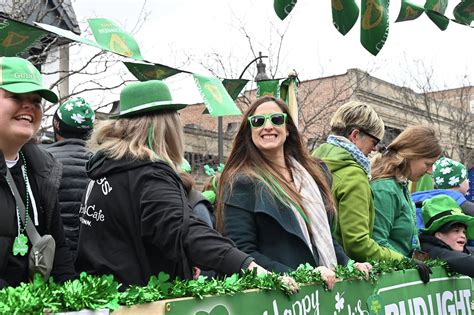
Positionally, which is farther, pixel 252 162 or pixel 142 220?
pixel 252 162

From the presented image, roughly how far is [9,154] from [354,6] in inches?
118

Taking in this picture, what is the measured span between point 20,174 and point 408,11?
3.61 m

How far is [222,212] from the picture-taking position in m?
3.64

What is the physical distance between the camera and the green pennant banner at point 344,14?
5.00 meters

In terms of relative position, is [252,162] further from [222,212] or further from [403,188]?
[403,188]

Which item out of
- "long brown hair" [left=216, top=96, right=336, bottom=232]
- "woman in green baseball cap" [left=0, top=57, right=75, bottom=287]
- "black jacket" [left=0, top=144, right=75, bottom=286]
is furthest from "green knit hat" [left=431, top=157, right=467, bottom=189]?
"woman in green baseball cap" [left=0, top=57, right=75, bottom=287]

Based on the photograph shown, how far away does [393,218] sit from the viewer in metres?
4.44

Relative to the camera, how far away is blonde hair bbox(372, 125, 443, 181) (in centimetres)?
462

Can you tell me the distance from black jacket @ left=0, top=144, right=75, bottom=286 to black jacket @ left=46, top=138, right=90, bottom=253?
104 cm

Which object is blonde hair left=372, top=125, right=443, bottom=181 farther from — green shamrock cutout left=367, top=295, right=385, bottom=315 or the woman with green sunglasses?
green shamrock cutout left=367, top=295, right=385, bottom=315

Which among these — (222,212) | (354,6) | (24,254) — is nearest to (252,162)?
(222,212)

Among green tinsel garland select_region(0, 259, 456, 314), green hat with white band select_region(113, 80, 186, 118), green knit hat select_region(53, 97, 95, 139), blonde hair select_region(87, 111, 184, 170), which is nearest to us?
green tinsel garland select_region(0, 259, 456, 314)

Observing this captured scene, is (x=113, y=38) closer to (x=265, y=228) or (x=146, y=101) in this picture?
(x=146, y=101)

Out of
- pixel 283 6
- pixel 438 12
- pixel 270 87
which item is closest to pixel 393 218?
pixel 283 6
